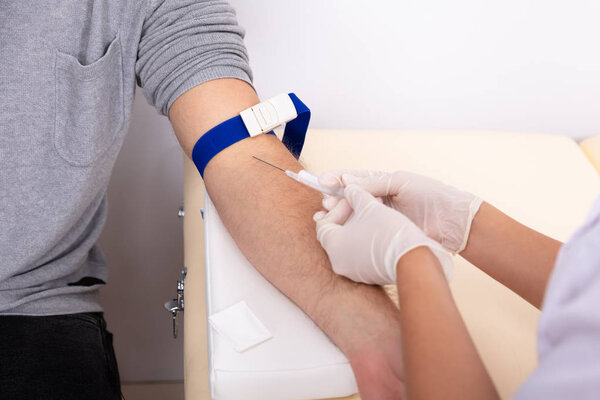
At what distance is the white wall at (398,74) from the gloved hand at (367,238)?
1.96 feet

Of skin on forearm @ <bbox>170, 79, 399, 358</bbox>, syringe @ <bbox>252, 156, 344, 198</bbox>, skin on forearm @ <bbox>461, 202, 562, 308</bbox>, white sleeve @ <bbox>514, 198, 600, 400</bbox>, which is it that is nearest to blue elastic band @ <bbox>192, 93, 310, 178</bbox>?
skin on forearm @ <bbox>170, 79, 399, 358</bbox>

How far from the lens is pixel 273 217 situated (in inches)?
34.4

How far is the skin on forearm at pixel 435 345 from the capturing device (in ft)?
1.78

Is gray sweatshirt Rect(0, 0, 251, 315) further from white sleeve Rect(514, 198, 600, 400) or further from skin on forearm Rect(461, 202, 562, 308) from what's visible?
white sleeve Rect(514, 198, 600, 400)

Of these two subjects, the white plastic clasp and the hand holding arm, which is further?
the white plastic clasp

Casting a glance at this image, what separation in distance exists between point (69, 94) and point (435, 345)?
0.71m

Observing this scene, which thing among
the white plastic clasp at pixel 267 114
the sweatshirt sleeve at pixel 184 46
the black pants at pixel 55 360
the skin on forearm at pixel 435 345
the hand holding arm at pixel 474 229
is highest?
the sweatshirt sleeve at pixel 184 46

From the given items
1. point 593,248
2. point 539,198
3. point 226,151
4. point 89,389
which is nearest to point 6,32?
point 226,151

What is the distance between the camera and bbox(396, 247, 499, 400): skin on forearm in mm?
543

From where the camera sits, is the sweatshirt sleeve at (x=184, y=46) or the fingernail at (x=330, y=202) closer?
the fingernail at (x=330, y=202)

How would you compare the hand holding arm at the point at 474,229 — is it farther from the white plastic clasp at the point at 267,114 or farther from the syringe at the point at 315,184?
the white plastic clasp at the point at 267,114

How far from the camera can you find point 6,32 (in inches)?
35.8

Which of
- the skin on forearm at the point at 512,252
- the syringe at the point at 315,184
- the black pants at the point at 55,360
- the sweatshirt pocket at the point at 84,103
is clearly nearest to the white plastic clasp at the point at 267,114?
the syringe at the point at 315,184

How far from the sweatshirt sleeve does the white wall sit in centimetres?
30
